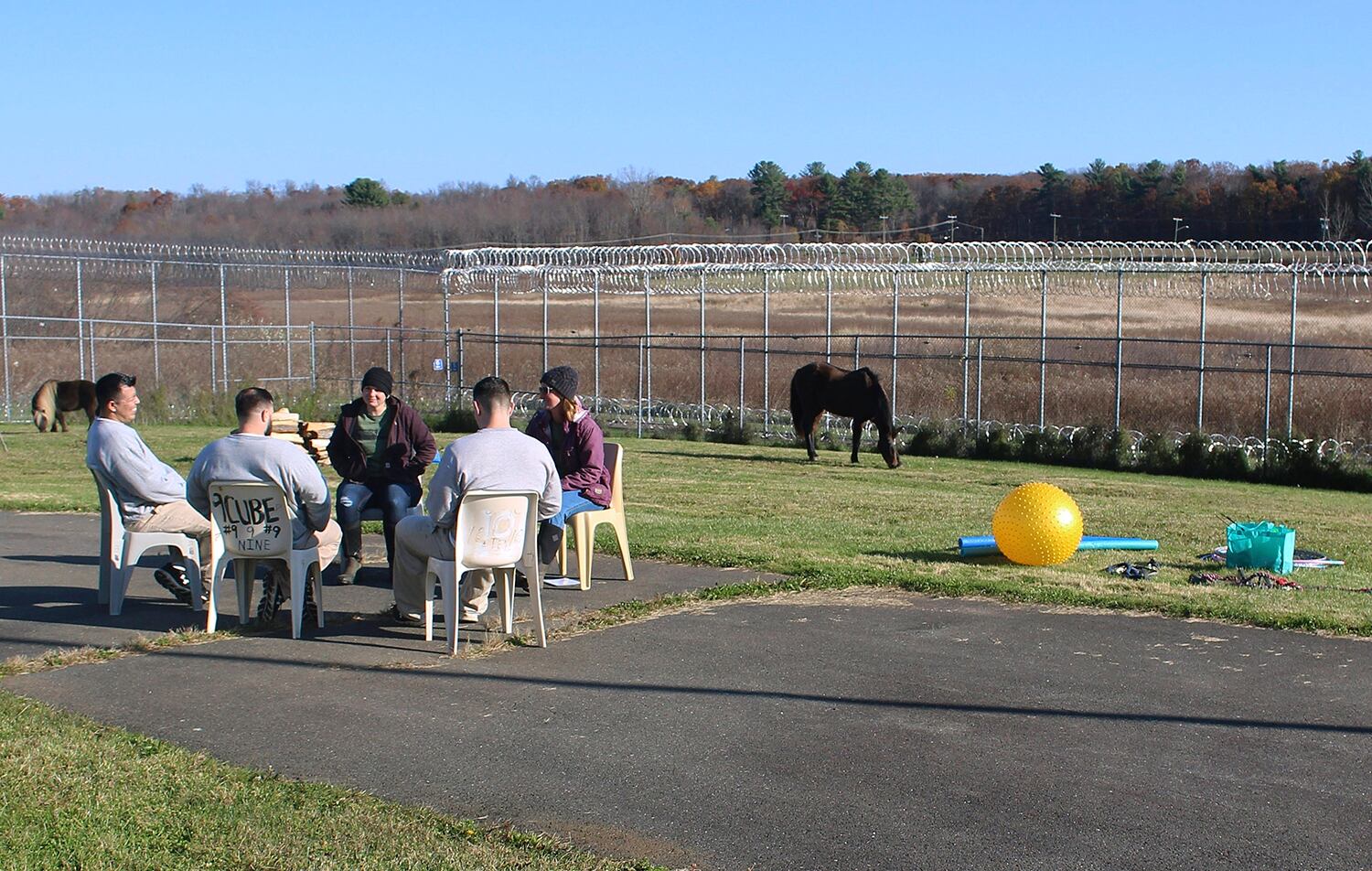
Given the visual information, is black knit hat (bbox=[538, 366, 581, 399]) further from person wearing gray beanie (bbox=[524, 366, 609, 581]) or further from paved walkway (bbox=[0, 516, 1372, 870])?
paved walkway (bbox=[0, 516, 1372, 870])

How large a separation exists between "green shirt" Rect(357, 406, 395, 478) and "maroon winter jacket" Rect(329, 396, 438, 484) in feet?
0.09

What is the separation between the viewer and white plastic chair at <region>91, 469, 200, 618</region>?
9312 mm

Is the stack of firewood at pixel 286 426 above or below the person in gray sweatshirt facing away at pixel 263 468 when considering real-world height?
below

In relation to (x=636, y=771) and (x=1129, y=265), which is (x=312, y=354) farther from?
(x=636, y=771)

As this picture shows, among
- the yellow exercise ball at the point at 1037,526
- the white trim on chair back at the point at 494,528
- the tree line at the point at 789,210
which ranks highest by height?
the tree line at the point at 789,210

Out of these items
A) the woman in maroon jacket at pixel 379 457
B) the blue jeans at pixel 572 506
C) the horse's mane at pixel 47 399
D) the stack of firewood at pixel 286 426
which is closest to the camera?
the blue jeans at pixel 572 506

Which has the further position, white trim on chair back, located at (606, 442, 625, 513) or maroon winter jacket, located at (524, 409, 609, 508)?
white trim on chair back, located at (606, 442, 625, 513)

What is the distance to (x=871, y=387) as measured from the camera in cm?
2231

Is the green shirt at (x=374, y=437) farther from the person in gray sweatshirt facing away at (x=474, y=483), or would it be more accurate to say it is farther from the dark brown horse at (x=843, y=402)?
the dark brown horse at (x=843, y=402)

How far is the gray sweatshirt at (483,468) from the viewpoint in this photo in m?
8.18

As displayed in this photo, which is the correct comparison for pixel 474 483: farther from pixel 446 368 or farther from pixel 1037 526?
pixel 446 368

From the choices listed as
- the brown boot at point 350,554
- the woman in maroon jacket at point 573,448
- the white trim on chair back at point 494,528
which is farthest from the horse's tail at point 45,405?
the white trim on chair back at point 494,528

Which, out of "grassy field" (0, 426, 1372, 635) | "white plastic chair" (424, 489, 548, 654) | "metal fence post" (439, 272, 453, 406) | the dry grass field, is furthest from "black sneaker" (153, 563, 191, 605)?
"metal fence post" (439, 272, 453, 406)

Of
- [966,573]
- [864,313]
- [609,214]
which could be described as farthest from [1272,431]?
[609,214]
